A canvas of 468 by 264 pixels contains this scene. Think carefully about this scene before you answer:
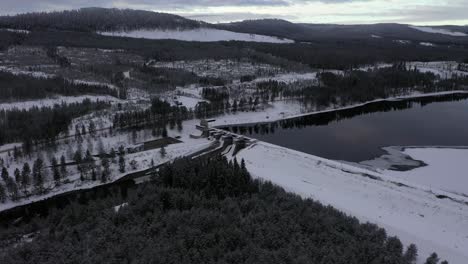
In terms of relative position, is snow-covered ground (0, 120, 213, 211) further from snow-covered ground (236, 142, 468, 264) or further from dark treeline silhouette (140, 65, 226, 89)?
dark treeline silhouette (140, 65, 226, 89)

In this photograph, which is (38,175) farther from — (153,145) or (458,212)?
(458,212)

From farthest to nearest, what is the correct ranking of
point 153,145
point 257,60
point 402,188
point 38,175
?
point 257,60, point 153,145, point 38,175, point 402,188

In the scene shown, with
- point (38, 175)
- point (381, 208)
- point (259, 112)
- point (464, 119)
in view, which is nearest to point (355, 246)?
point (381, 208)

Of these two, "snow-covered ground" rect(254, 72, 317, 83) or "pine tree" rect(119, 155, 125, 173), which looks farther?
"snow-covered ground" rect(254, 72, 317, 83)

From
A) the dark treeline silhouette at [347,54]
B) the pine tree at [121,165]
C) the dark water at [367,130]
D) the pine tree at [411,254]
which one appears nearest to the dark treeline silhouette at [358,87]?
the dark water at [367,130]

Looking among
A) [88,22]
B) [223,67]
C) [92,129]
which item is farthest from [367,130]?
[88,22]

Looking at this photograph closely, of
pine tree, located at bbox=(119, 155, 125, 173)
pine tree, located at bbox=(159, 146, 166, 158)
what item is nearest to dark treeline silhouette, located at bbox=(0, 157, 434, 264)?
pine tree, located at bbox=(119, 155, 125, 173)

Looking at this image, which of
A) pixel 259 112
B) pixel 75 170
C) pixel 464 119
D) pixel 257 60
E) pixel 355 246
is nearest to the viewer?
pixel 355 246
